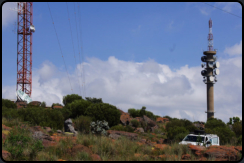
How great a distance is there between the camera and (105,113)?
1086 inches

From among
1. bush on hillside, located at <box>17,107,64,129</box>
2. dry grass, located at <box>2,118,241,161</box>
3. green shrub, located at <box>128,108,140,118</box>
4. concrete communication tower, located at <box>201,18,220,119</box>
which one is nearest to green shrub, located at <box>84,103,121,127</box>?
bush on hillside, located at <box>17,107,64,129</box>

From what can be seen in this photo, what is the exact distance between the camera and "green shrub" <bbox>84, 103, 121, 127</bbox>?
1077 inches

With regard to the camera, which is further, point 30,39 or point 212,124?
point 30,39

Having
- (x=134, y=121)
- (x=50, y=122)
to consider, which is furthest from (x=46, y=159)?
(x=134, y=121)

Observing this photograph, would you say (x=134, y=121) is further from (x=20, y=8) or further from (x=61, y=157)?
(x=20, y=8)

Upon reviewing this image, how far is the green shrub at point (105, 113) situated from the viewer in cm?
2736

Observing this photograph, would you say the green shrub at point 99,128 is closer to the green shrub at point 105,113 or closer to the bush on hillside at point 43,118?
the bush on hillside at point 43,118

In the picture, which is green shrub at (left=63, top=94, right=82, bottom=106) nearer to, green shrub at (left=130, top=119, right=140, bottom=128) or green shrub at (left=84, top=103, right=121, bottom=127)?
green shrub at (left=84, top=103, right=121, bottom=127)

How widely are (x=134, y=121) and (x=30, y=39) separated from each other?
106 ft

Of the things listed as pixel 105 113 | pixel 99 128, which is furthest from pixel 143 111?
pixel 99 128

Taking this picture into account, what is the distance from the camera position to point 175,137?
20688mm

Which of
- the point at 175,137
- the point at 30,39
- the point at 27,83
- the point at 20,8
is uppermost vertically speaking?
the point at 20,8

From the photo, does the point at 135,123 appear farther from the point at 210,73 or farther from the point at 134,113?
the point at 210,73

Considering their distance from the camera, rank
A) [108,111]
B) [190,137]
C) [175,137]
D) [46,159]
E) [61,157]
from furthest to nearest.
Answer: [108,111] < [175,137] < [190,137] < [61,157] < [46,159]
